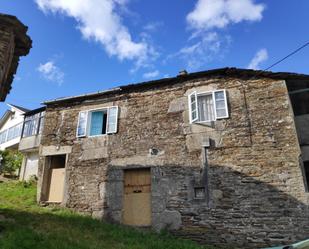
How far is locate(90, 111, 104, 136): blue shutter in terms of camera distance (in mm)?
11772

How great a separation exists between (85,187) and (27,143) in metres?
10.5

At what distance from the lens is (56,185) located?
1190 cm

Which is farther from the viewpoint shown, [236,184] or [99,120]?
[99,120]

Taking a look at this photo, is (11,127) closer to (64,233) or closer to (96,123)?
(96,123)

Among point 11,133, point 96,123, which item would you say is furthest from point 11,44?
point 11,133

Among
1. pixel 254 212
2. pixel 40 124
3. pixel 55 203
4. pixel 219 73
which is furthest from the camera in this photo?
pixel 40 124

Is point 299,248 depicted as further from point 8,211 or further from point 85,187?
point 8,211

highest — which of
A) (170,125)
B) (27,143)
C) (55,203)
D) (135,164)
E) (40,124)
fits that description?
(40,124)

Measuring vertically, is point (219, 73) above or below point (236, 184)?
above

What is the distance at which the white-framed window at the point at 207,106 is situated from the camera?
32.9ft

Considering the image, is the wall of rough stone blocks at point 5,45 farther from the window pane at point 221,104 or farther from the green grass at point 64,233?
the window pane at point 221,104

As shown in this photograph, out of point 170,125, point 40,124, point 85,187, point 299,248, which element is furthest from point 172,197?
point 40,124

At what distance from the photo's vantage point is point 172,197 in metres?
9.62

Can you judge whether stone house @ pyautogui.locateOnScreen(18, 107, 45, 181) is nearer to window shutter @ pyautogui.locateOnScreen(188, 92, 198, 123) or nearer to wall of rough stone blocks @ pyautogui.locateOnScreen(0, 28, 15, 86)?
wall of rough stone blocks @ pyautogui.locateOnScreen(0, 28, 15, 86)
